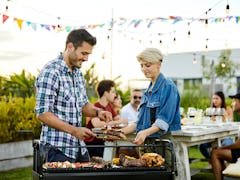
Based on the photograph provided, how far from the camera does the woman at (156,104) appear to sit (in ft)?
11.4

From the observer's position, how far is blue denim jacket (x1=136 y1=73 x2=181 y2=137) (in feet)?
11.4

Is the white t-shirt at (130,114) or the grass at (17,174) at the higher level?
the white t-shirt at (130,114)

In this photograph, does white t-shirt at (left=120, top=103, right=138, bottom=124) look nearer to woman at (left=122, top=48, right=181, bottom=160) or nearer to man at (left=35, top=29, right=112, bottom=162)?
woman at (left=122, top=48, right=181, bottom=160)

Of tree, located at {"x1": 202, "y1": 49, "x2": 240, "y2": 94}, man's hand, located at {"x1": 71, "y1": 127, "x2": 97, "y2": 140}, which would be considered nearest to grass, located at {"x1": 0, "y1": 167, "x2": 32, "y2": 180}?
man's hand, located at {"x1": 71, "y1": 127, "x2": 97, "y2": 140}

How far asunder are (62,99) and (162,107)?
2.61 feet

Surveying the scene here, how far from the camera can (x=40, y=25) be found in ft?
31.3

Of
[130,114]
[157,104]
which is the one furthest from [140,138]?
[130,114]

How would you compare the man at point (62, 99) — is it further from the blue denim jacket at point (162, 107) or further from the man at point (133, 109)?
the man at point (133, 109)

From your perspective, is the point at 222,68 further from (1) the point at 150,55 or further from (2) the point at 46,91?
(2) the point at 46,91

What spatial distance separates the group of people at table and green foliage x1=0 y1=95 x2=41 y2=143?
13.9 ft

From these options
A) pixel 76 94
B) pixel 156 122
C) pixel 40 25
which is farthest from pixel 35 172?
pixel 40 25

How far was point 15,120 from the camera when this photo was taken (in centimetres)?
781

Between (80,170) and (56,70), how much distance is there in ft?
2.15

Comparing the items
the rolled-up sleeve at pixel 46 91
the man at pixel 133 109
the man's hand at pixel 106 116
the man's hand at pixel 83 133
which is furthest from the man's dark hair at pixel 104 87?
the man's hand at pixel 83 133
